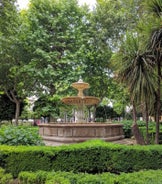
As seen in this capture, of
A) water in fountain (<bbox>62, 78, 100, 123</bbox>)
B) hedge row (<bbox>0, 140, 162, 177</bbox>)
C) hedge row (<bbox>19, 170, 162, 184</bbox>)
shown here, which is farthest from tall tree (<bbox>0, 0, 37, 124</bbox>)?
hedge row (<bbox>19, 170, 162, 184</bbox>)

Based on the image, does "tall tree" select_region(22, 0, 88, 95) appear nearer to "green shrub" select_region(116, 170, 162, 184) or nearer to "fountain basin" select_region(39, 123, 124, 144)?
"fountain basin" select_region(39, 123, 124, 144)

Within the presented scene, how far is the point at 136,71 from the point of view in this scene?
22.0 ft

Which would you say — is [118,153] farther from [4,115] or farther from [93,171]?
[4,115]

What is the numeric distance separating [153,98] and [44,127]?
189 inches

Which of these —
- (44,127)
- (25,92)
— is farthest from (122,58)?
(25,92)

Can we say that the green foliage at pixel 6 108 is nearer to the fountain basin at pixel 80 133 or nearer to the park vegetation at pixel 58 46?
the park vegetation at pixel 58 46

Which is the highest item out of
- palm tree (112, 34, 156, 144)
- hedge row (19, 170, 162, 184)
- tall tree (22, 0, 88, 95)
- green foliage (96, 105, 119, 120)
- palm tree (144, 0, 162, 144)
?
tall tree (22, 0, 88, 95)

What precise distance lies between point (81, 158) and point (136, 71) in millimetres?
3219

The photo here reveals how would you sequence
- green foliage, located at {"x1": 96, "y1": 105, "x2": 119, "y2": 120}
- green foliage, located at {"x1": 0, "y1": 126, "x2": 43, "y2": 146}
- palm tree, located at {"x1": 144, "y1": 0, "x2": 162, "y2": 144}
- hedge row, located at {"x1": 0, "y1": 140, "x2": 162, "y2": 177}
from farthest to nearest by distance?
green foliage, located at {"x1": 96, "y1": 105, "x2": 119, "y2": 120} → palm tree, located at {"x1": 144, "y1": 0, "x2": 162, "y2": 144} → green foliage, located at {"x1": 0, "y1": 126, "x2": 43, "y2": 146} → hedge row, located at {"x1": 0, "y1": 140, "x2": 162, "y2": 177}

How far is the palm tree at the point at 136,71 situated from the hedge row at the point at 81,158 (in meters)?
2.00

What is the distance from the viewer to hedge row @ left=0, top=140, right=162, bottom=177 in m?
4.74

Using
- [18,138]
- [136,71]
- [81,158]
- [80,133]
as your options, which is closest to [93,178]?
[81,158]

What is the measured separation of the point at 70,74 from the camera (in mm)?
15375

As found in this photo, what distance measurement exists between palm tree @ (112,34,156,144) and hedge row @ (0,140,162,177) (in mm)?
2000
